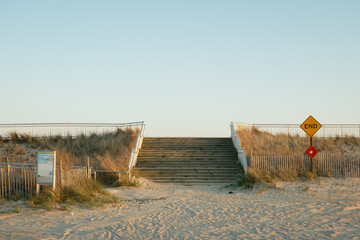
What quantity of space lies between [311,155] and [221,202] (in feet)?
26.2

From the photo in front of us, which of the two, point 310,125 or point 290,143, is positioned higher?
point 310,125

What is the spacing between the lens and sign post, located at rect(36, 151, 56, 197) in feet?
43.9

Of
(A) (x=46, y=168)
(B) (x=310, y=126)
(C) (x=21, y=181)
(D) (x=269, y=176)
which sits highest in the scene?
(B) (x=310, y=126)

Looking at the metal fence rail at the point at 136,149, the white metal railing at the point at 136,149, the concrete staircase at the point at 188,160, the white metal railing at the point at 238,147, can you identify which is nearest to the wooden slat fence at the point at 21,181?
the metal fence rail at the point at 136,149

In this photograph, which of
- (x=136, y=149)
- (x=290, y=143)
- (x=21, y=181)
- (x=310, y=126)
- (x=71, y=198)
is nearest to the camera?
(x=71, y=198)

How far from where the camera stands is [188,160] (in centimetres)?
2280

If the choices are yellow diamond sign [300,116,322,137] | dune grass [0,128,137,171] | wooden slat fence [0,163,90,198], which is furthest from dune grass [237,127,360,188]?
wooden slat fence [0,163,90,198]

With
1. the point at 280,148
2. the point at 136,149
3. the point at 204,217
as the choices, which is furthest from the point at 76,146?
the point at 204,217

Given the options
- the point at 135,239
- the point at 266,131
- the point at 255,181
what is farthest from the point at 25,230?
the point at 266,131

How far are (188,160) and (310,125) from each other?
25.7 ft

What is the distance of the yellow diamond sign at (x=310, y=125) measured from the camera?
818 inches

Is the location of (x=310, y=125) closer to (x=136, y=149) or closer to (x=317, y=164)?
(x=317, y=164)

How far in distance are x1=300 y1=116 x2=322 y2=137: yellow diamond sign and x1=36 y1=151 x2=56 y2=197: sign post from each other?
47.2 ft

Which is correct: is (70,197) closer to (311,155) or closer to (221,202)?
(221,202)
